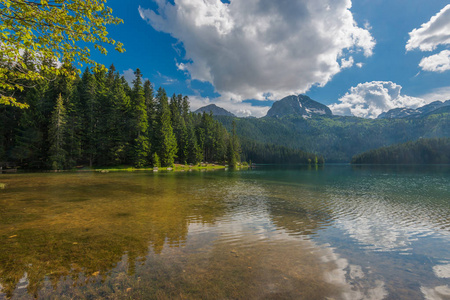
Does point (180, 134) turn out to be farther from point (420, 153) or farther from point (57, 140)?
point (420, 153)

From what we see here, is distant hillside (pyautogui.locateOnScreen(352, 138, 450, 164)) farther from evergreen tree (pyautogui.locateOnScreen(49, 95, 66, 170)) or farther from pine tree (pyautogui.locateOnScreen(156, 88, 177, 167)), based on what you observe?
evergreen tree (pyautogui.locateOnScreen(49, 95, 66, 170))

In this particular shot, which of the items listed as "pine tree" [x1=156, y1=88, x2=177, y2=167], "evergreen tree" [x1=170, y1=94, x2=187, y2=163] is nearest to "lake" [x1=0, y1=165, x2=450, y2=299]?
"pine tree" [x1=156, y1=88, x2=177, y2=167]

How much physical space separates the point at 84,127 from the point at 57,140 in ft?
35.6

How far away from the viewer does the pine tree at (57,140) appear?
1997 inches

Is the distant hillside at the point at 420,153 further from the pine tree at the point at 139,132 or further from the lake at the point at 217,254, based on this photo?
the lake at the point at 217,254

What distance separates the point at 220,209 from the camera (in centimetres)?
1481

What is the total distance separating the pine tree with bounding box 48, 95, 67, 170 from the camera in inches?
1997

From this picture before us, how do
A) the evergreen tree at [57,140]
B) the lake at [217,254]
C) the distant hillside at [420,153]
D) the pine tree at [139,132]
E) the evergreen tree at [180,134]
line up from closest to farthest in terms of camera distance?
the lake at [217,254]
the evergreen tree at [57,140]
the pine tree at [139,132]
the evergreen tree at [180,134]
the distant hillside at [420,153]

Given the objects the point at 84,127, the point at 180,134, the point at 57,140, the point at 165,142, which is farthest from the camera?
the point at 180,134

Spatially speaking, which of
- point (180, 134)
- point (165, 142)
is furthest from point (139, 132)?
point (180, 134)

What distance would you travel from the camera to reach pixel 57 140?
167 feet

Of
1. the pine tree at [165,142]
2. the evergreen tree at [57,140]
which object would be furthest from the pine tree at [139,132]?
the evergreen tree at [57,140]

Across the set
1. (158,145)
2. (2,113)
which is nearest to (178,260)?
(158,145)

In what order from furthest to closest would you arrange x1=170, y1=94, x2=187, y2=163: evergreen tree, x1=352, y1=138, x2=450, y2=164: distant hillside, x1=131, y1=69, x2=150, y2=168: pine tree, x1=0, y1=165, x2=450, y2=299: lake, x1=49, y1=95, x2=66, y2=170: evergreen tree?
x1=352, y1=138, x2=450, y2=164: distant hillside, x1=170, y1=94, x2=187, y2=163: evergreen tree, x1=131, y1=69, x2=150, y2=168: pine tree, x1=49, y1=95, x2=66, y2=170: evergreen tree, x1=0, y1=165, x2=450, y2=299: lake
